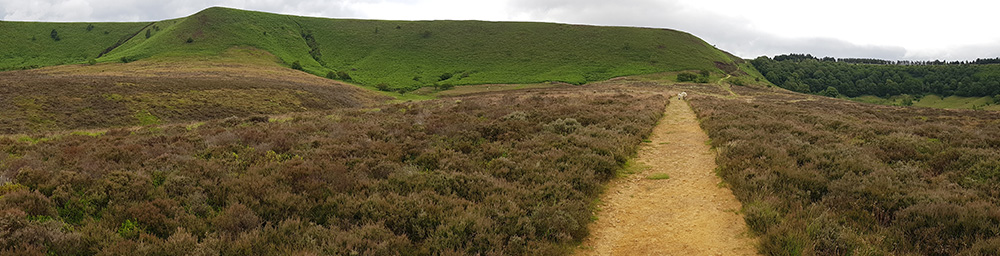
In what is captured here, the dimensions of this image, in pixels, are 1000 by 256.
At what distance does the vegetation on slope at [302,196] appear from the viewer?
623 cm

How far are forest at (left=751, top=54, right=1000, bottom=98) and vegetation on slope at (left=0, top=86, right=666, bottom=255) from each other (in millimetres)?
138122

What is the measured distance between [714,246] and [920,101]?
155 metres

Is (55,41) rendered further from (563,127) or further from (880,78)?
(880,78)

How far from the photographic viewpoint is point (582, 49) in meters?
116

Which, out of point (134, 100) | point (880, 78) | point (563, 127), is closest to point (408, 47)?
point (134, 100)

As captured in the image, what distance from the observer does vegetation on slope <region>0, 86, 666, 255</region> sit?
6.23m

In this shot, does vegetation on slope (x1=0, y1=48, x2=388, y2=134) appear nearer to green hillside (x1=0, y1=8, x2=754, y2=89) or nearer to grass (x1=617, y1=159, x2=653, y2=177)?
grass (x1=617, y1=159, x2=653, y2=177)

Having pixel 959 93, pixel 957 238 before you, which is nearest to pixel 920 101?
pixel 959 93

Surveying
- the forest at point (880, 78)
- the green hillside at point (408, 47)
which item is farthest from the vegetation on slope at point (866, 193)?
the forest at point (880, 78)

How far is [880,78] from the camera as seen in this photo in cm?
13575

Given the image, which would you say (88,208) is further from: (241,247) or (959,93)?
(959,93)

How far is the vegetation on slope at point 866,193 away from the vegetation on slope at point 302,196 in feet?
10.7

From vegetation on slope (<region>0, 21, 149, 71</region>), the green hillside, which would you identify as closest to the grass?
the green hillside

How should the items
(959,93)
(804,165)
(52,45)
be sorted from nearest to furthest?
1. (804,165)
2. (52,45)
3. (959,93)
